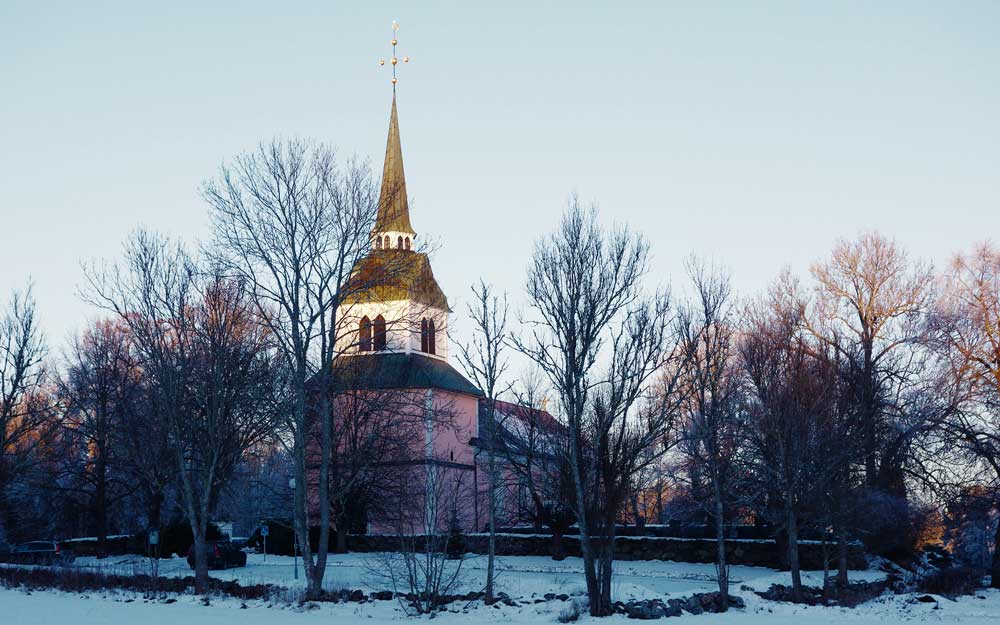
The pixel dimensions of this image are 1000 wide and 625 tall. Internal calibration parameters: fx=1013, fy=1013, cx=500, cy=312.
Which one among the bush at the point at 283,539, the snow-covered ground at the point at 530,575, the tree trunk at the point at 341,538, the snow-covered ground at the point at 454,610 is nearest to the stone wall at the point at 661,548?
the tree trunk at the point at 341,538

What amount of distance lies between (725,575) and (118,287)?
19.1m

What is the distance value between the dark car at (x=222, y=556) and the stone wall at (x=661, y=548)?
6113 mm

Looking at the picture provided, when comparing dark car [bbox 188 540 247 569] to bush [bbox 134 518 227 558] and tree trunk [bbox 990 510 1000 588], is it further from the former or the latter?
tree trunk [bbox 990 510 1000 588]

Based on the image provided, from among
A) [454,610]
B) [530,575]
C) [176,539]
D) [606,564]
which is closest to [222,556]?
[176,539]

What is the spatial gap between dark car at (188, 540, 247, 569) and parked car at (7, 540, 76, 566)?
618 centimetres

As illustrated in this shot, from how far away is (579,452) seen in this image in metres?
22.6

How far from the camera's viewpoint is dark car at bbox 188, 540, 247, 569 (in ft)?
123

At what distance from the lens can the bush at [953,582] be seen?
27.0m

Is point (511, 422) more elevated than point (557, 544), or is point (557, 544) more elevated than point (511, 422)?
point (511, 422)

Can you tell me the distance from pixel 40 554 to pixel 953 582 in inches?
1422

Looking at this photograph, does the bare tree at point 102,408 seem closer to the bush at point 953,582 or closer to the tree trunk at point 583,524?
the tree trunk at point 583,524

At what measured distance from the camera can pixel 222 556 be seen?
3778 centimetres

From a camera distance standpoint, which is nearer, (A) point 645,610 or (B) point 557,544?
(A) point 645,610

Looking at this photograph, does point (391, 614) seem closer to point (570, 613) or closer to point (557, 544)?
point (570, 613)
